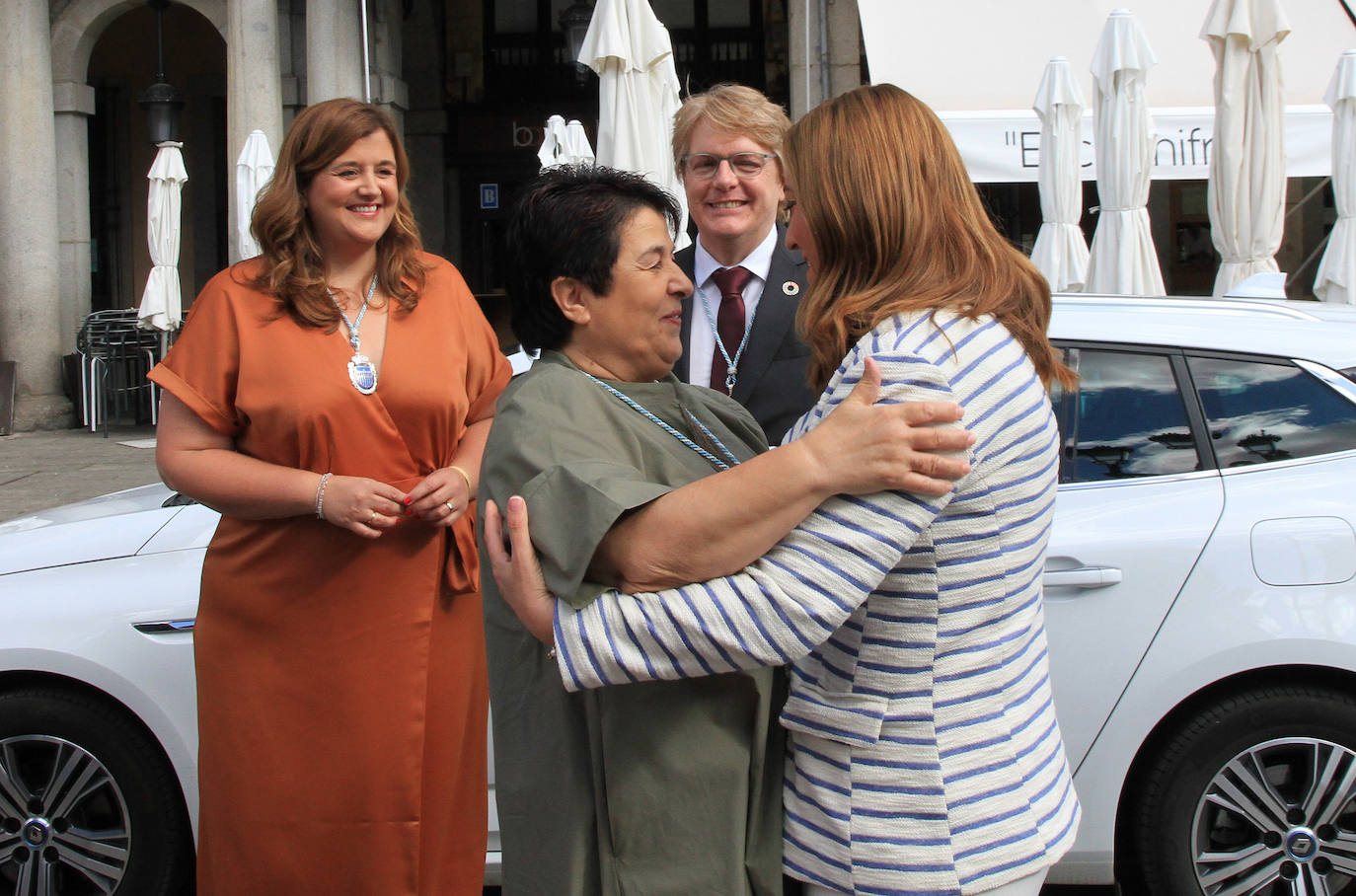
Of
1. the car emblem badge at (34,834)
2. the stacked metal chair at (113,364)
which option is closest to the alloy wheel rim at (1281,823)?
the car emblem badge at (34,834)

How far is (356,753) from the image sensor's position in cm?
266

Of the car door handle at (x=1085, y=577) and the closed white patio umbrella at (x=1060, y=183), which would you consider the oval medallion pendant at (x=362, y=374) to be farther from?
the closed white patio umbrella at (x=1060, y=183)

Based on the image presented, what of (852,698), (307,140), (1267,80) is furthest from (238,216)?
(852,698)

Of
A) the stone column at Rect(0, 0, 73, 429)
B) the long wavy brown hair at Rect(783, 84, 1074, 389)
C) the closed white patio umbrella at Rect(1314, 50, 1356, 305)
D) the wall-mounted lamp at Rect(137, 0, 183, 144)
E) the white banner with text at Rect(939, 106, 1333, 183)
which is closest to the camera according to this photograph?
the long wavy brown hair at Rect(783, 84, 1074, 389)

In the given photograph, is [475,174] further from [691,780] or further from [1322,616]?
[691,780]

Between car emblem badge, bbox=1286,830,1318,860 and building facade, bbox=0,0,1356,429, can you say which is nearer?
car emblem badge, bbox=1286,830,1318,860

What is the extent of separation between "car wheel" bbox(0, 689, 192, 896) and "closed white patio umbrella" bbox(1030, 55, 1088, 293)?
5.64 metres

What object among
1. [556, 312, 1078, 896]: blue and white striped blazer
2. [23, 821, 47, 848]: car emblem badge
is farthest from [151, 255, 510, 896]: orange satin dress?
[556, 312, 1078, 896]: blue and white striped blazer

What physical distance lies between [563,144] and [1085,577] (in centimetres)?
821

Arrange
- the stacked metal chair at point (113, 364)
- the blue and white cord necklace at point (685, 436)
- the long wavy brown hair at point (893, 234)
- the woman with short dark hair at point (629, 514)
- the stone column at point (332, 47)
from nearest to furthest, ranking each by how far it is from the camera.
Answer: the woman with short dark hair at point (629, 514)
the long wavy brown hair at point (893, 234)
the blue and white cord necklace at point (685, 436)
the stone column at point (332, 47)
the stacked metal chair at point (113, 364)

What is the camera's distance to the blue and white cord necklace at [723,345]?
2.72 metres

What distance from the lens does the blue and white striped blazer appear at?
1.39m

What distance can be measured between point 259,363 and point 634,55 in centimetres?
379

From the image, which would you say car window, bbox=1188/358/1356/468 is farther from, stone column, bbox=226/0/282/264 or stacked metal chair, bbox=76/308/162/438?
stacked metal chair, bbox=76/308/162/438
